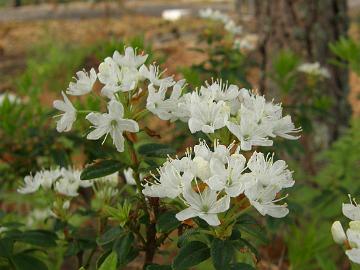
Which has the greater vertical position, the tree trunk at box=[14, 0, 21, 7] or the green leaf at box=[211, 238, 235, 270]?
the green leaf at box=[211, 238, 235, 270]

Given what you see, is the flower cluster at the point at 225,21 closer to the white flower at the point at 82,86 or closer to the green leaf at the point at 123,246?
the white flower at the point at 82,86

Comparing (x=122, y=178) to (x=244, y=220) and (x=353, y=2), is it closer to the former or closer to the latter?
(x=244, y=220)

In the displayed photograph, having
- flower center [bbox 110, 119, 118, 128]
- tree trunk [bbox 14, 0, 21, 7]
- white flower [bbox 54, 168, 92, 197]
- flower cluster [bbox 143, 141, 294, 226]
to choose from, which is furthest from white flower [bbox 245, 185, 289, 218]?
tree trunk [bbox 14, 0, 21, 7]

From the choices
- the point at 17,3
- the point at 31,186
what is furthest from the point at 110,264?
the point at 17,3

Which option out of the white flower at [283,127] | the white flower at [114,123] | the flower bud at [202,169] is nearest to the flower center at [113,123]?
the white flower at [114,123]

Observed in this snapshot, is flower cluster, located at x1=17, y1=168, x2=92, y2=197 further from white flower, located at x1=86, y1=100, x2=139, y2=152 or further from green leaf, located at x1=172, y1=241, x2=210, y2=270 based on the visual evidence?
green leaf, located at x1=172, y1=241, x2=210, y2=270
